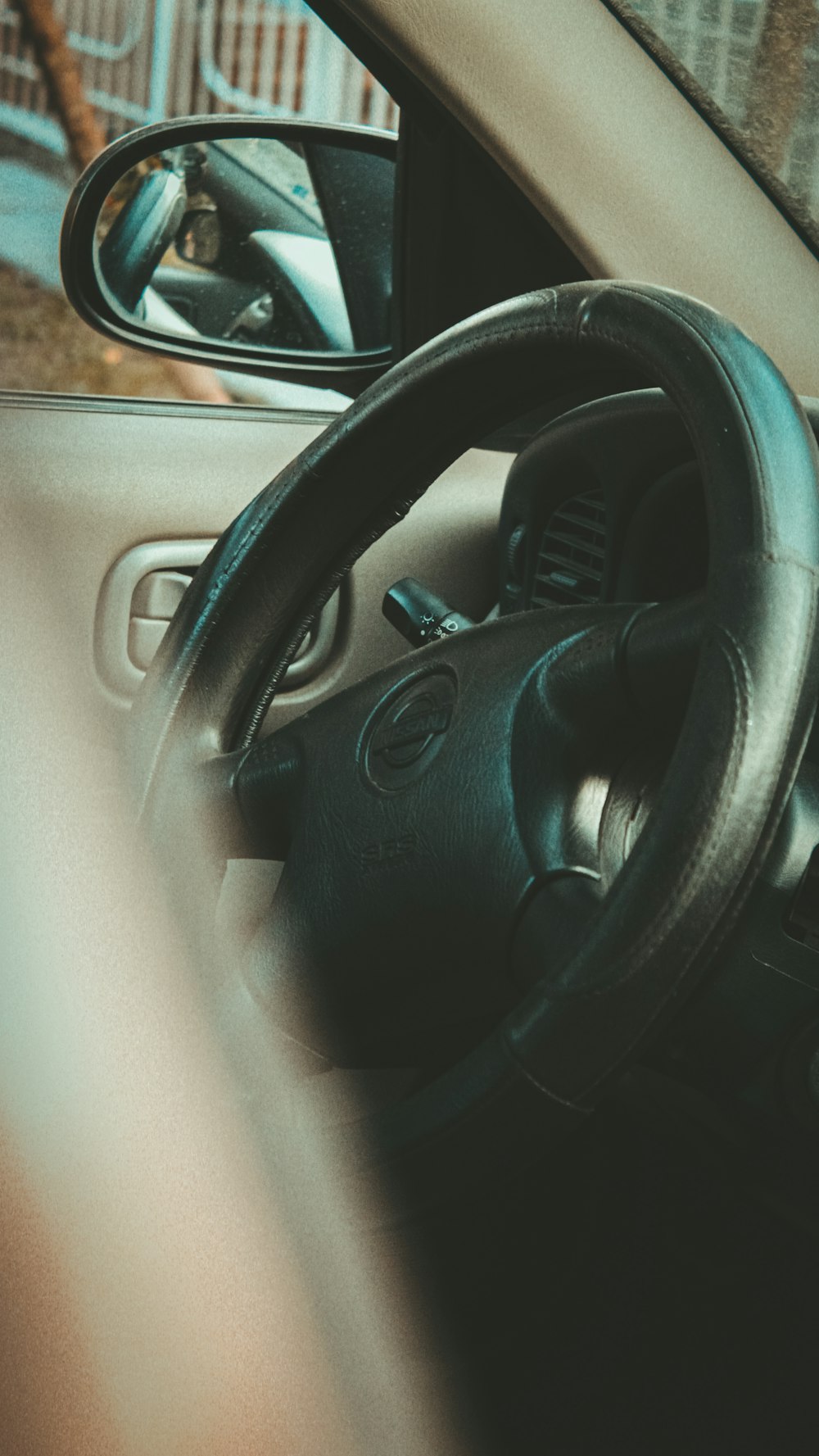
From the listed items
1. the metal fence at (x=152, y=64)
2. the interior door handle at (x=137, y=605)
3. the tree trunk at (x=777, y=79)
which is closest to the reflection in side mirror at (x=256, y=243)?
the interior door handle at (x=137, y=605)

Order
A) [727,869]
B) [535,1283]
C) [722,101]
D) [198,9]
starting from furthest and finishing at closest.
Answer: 1. [198,9]
2. [535,1283]
3. [722,101]
4. [727,869]

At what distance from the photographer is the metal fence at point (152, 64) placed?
5809 mm

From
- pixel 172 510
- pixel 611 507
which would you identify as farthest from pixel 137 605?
pixel 611 507

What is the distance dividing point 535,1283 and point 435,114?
1.07 meters

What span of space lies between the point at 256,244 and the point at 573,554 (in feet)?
2.82

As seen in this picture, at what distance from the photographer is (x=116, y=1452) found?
36.9 inches

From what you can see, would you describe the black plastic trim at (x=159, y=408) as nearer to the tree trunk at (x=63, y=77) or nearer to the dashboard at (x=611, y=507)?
the dashboard at (x=611, y=507)

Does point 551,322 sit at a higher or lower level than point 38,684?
higher

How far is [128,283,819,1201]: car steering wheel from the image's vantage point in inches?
27.8

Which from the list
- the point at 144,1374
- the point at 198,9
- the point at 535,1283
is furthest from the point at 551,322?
the point at 198,9

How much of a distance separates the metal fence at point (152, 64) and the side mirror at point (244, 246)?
253 cm

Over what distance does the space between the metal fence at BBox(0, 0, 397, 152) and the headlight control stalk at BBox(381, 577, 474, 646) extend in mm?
3400

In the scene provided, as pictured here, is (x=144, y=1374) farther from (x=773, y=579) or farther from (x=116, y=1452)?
(x=773, y=579)

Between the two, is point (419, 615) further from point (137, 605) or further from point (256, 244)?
point (256, 244)
